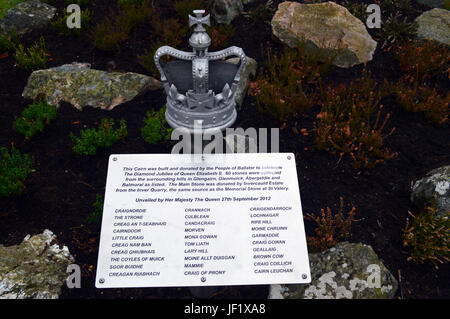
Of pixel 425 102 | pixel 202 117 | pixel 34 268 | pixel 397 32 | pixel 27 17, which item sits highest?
pixel 202 117

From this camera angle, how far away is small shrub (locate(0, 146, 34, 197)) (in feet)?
12.4

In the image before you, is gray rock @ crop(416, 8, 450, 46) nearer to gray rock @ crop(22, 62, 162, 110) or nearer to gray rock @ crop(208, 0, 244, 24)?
gray rock @ crop(208, 0, 244, 24)

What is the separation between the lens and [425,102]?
4852 mm

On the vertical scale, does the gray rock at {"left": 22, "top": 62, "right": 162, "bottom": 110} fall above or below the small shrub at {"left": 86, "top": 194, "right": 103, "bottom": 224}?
above

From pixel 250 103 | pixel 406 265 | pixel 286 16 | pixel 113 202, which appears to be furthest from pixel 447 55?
pixel 113 202

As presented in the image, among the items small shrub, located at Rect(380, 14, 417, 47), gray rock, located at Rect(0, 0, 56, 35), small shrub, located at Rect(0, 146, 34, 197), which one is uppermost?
small shrub, located at Rect(380, 14, 417, 47)

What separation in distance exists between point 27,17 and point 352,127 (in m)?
5.53

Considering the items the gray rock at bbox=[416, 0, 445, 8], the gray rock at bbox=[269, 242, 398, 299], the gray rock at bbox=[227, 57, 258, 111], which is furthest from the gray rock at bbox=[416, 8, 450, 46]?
the gray rock at bbox=[269, 242, 398, 299]

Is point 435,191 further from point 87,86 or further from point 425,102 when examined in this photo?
point 87,86

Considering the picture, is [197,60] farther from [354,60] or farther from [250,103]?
[354,60]

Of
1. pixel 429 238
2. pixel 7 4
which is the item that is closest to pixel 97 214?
pixel 429 238

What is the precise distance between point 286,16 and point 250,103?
73.0 inches

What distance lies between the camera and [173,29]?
5.99 metres

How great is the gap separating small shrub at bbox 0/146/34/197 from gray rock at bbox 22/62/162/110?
3.69 feet
